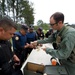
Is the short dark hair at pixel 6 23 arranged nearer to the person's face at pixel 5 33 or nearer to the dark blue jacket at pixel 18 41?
→ the person's face at pixel 5 33

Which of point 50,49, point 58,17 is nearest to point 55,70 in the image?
point 50,49

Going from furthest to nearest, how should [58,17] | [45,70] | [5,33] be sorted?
[58,17] → [45,70] → [5,33]

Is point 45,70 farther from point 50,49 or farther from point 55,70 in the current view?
point 50,49

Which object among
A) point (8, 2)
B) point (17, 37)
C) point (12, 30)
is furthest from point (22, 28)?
point (8, 2)

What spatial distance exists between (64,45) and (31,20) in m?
36.9

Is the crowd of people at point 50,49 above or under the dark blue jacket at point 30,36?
above

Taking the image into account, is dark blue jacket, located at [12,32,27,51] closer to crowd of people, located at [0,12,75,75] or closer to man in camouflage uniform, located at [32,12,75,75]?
crowd of people, located at [0,12,75,75]

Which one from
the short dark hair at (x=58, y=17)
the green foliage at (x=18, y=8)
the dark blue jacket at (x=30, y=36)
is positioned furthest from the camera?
the green foliage at (x=18, y=8)

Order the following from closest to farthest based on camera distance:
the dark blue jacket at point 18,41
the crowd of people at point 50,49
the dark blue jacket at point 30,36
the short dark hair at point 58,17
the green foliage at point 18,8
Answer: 1. the crowd of people at point 50,49
2. the short dark hair at point 58,17
3. the dark blue jacket at point 18,41
4. the dark blue jacket at point 30,36
5. the green foliage at point 18,8

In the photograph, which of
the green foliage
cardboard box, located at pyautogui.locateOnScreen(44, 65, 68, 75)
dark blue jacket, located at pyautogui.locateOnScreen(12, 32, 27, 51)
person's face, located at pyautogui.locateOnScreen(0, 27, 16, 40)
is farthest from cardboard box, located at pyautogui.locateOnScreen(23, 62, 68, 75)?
the green foliage

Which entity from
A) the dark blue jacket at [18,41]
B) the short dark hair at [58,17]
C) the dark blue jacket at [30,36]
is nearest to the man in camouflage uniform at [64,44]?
the short dark hair at [58,17]

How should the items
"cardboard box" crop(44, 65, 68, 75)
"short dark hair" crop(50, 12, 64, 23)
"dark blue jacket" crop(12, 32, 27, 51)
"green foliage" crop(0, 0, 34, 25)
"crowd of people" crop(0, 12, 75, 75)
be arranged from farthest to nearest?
"green foliage" crop(0, 0, 34, 25)
"dark blue jacket" crop(12, 32, 27, 51)
"short dark hair" crop(50, 12, 64, 23)
"cardboard box" crop(44, 65, 68, 75)
"crowd of people" crop(0, 12, 75, 75)

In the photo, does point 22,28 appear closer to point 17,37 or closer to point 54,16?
point 17,37

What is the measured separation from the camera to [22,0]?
36812 millimetres
